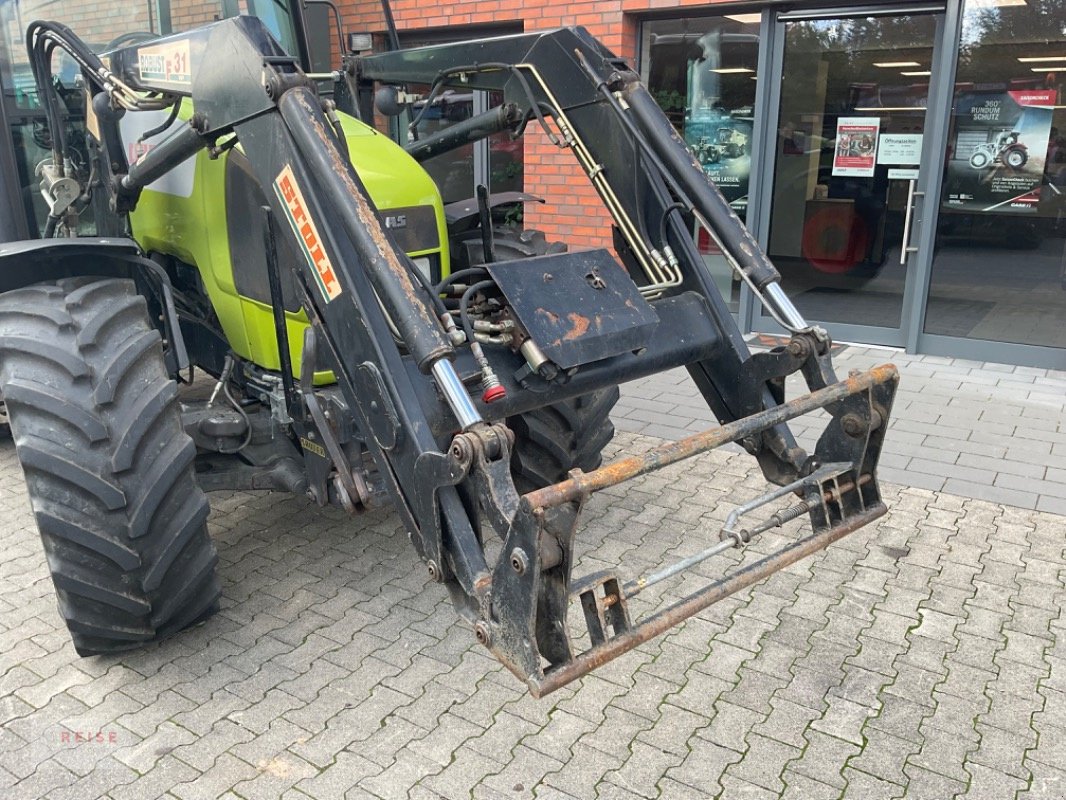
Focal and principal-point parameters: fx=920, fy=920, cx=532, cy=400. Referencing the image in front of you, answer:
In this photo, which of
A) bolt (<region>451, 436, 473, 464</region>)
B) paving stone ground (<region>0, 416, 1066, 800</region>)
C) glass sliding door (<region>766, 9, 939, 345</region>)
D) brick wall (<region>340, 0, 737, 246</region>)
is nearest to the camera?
bolt (<region>451, 436, 473, 464</region>)

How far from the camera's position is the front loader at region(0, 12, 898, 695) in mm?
2404

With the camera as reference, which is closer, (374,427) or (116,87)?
(374,427)

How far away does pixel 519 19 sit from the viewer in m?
→ 7.96

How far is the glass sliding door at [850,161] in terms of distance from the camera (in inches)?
273

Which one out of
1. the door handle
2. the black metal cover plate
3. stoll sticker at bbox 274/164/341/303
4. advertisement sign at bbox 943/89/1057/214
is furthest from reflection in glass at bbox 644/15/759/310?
stoll sticker at bbox 274/164/341/303

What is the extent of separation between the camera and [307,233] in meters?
2.70

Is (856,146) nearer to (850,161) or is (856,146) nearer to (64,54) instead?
(850,161)

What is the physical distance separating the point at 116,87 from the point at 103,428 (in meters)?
1.35

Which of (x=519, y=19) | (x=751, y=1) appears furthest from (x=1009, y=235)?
(x=519, y=19)

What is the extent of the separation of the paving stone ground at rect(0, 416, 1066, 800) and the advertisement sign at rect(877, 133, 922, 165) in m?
3.77

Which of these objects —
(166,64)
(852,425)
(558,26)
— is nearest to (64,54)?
(166,64)

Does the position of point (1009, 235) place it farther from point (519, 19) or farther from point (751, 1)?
point (519, 19)

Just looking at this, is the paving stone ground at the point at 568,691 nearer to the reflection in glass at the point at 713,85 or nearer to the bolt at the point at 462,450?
the bolt at the point at 462,450

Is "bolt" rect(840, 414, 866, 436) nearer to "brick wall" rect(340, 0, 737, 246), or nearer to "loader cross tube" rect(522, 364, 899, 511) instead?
"loader cross tube" rect(522, 364, 899, 511)
